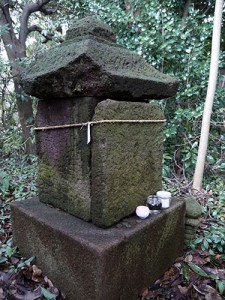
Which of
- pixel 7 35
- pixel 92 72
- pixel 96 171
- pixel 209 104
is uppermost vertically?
pixel 7 35

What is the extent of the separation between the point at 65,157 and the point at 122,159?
382 millimetres

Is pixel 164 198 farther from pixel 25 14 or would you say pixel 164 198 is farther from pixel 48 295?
pixel 25 14

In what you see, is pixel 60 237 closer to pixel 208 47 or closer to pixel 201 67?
pixel 201 67

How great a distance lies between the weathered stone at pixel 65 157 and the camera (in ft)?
4.41

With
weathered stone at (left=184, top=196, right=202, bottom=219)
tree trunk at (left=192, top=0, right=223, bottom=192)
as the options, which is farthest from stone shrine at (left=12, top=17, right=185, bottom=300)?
tree trunk at (left=192, top=0, right=223, bottom=192)

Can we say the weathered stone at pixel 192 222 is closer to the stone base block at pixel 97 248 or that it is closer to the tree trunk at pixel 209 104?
the stone base block at pixel 97 248

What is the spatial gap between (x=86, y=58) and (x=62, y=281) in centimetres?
125

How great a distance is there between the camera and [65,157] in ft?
4.83

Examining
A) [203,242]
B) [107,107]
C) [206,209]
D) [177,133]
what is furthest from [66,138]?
[177,133]

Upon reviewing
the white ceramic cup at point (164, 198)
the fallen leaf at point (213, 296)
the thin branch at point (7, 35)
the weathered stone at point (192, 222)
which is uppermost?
the thin branch at point (7, 35)

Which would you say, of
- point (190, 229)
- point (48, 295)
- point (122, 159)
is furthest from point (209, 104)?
point (48, 295)

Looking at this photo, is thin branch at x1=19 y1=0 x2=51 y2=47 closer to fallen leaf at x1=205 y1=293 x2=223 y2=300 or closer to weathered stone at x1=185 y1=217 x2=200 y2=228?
weathered stone at x1=185 y1=217 x2=200 y2=228

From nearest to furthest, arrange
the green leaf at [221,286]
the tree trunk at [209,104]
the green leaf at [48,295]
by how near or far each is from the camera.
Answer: the green leaf at [48,295] → the green leaf at [221,286] → the tree trunk at [209,104]

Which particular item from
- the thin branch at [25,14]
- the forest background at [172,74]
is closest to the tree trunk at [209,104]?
the forest background at [172,74]
